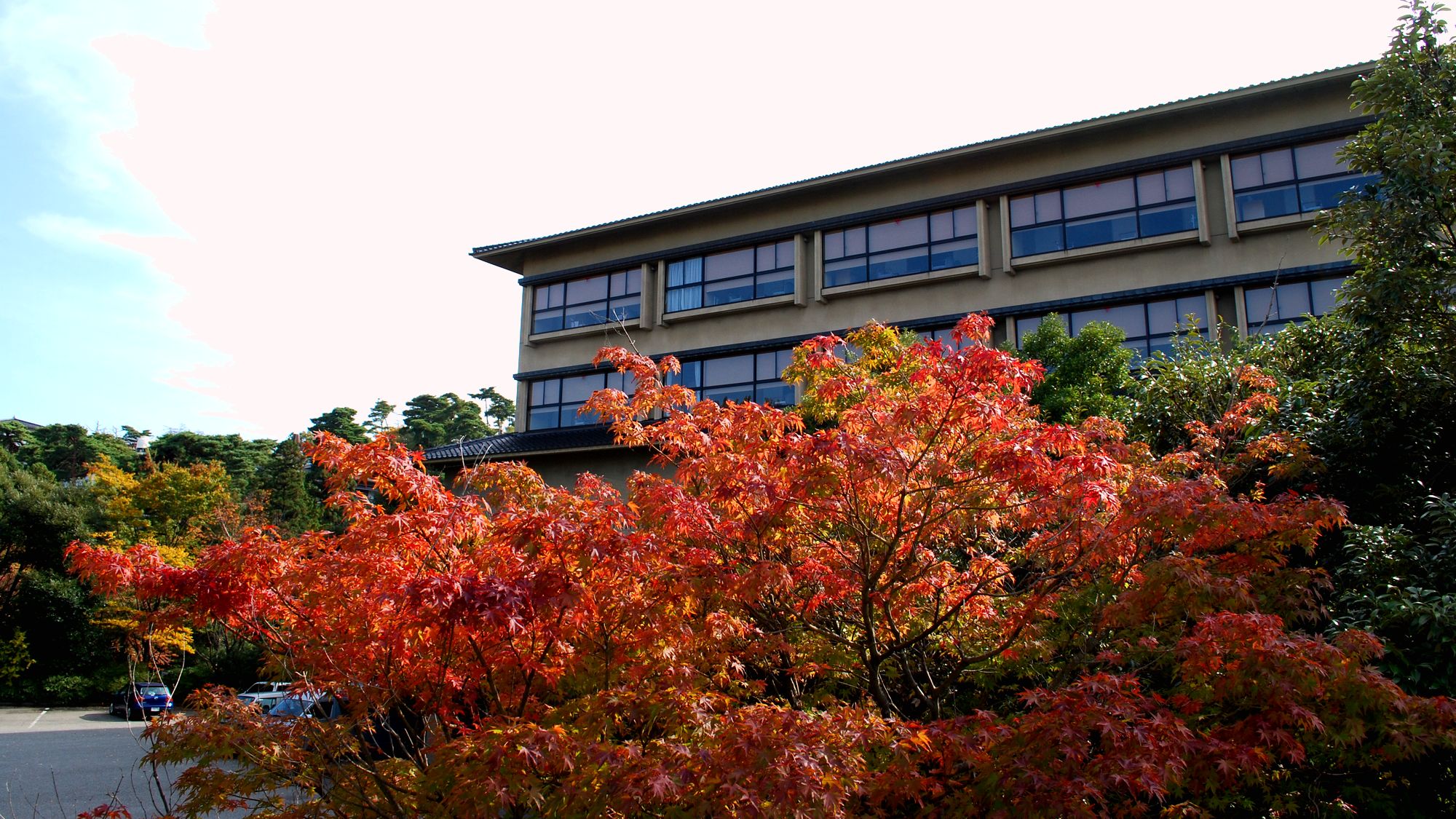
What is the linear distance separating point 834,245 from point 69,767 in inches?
921

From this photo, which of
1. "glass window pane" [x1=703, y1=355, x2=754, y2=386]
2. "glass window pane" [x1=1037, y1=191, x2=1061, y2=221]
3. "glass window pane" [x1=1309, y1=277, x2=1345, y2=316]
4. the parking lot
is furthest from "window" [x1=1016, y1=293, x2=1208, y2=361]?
the parking lot

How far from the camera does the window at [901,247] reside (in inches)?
1053

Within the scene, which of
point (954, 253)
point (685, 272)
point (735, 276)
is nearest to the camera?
point (954, 253)

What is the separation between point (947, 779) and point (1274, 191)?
22.1 m

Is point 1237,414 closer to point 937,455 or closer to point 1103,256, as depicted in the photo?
point 937,455

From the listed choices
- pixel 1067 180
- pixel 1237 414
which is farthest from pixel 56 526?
pixel 1237 414

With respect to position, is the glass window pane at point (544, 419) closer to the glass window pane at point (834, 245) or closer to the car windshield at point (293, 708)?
the glass window pane at point (834, 245)

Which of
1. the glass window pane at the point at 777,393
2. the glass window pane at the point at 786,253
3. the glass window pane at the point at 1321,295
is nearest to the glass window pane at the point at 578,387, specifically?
the glass window pane at the point at 777,393

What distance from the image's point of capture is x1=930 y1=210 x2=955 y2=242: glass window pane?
88.4 feet

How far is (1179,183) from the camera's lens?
24094mm

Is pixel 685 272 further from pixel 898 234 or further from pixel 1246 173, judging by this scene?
pixel 1246 173

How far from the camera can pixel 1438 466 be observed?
9.75m

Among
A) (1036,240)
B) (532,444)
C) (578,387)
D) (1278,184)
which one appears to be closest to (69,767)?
(532,444)

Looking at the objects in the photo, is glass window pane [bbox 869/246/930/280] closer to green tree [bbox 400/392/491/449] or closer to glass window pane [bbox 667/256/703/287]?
glass window pane [bbox 667/256/703/287]
